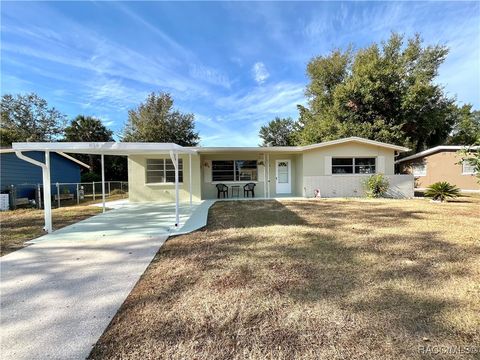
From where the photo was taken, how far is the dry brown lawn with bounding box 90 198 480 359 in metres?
2.16

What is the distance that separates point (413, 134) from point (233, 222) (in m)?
21.8

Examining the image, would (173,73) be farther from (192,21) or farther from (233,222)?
(233,222)

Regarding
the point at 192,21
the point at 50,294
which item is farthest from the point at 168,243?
the point at 192,21

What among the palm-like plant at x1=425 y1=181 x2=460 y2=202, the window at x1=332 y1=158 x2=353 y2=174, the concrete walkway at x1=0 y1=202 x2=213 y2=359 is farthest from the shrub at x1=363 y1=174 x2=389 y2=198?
the concrete walkway at x1=0 y1=202 x2=213 y2=359

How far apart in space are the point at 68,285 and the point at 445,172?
21.7m

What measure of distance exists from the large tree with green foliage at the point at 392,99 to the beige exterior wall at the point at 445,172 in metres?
2.74

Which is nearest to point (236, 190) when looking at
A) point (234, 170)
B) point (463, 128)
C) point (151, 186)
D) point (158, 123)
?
point (234, 170)

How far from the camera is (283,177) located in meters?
14.7

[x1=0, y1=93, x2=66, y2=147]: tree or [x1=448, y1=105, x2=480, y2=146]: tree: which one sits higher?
[x1=0, y1=93, x2=66, y2=147]: tree

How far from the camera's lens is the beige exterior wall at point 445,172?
17125 millimetres

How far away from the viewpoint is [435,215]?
809 centimetres

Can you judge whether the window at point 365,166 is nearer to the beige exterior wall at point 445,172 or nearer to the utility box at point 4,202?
the beige exterior wall at point 445,172

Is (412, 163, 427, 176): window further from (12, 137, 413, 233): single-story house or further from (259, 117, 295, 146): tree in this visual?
(259, 117, 295, 146): tree

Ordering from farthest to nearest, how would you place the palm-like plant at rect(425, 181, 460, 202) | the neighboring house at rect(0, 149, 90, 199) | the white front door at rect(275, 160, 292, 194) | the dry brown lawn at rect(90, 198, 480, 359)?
the white front door at rect(275, 160, 292, 194), the neighboring house at rect(0, 149, 90, 199), the palm-like plant at rect(425, 181, 460, 202), the dry brown lawn at rect(90, 198, 480, 359)
